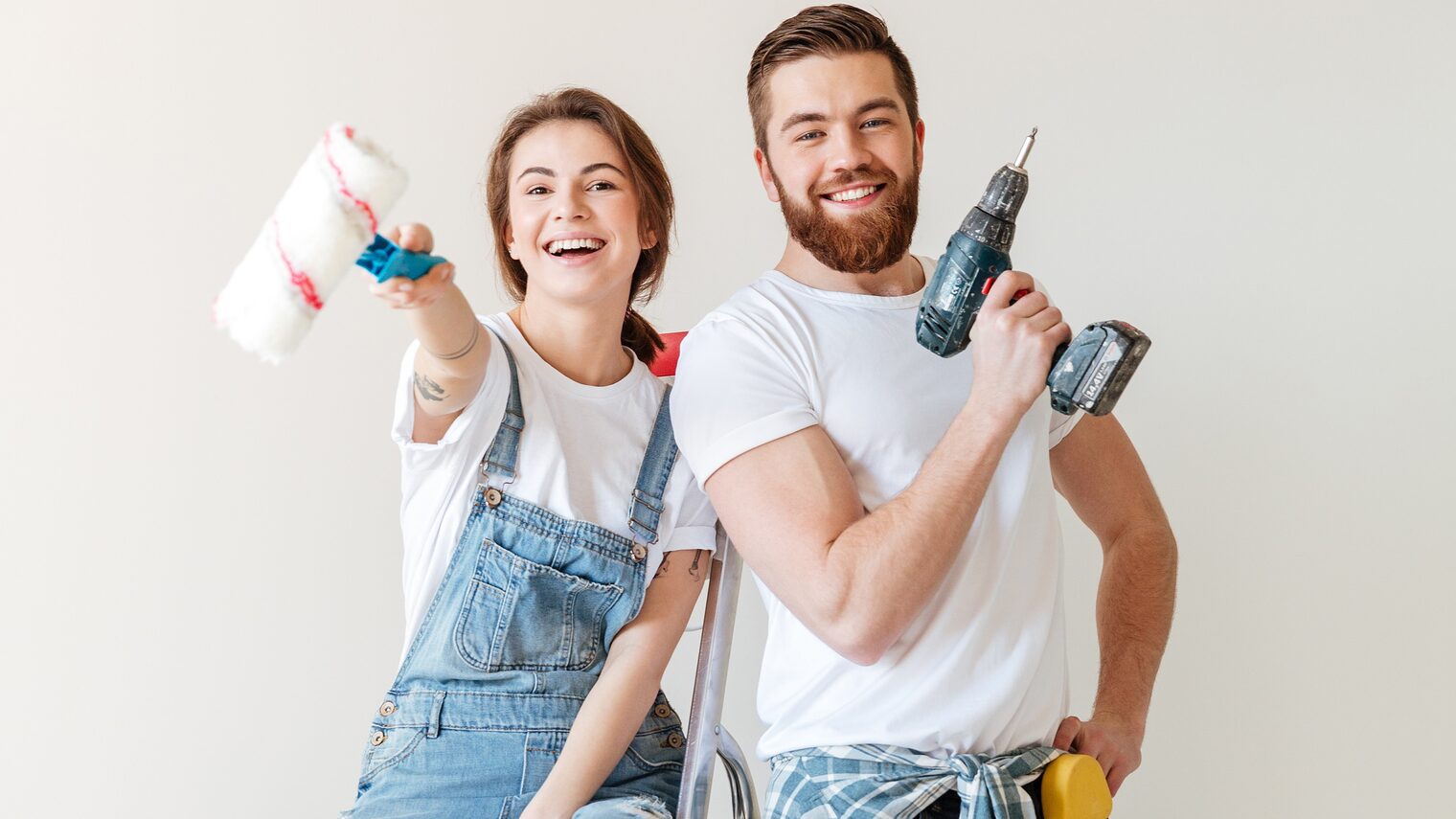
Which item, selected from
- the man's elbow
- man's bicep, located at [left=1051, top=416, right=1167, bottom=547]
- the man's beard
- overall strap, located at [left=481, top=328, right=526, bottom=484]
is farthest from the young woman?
man's bicep, located at [left=1051, top=416, right=1167, bottom=547]

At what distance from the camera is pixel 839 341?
1.65m

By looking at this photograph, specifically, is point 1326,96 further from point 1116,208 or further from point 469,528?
point 469,528

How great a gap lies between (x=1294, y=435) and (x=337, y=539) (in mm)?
1902

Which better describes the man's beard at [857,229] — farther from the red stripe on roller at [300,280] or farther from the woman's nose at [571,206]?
the red stripe on roller at [300,280]

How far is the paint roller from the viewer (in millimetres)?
1077

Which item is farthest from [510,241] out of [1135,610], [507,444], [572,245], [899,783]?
[1135,610]

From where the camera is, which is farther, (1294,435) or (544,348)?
(1294,435)

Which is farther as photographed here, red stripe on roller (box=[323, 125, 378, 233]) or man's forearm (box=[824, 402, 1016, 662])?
man's forearm (box=[824, 402, 1016, 662])

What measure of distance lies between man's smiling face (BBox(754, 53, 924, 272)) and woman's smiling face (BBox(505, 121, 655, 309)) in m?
0.24

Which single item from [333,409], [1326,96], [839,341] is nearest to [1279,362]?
[1326,96]

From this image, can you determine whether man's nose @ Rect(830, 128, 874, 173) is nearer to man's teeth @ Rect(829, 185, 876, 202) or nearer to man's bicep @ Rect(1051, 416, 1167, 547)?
man's teeth @ Rect(829, 185, 876, 202)

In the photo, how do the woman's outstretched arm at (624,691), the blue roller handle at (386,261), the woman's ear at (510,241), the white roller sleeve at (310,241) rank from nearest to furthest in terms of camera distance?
the white roller sleeve at (310,241) < the blue roller handle at (386,261) < the woman's outstretched arm at (624,691) < the woman's ear at (510,241)

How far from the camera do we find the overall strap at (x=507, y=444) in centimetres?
164

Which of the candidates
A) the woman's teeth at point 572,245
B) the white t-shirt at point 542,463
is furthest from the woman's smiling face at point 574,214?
the white t-shirt at point 542,463
